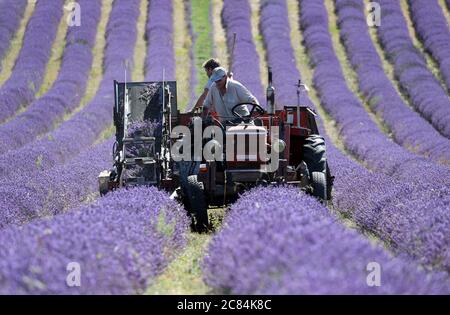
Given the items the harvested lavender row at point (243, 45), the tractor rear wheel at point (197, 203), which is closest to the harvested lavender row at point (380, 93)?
the harvested lavender row at point (243, 45)

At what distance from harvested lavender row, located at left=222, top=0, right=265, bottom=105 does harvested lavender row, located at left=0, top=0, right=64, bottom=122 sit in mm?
6164

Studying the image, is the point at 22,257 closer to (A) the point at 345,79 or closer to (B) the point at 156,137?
(B) the point at 156,137

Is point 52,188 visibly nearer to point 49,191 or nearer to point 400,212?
point 49,191

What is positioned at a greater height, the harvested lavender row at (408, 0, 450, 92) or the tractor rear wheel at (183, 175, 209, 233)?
the harvested lavender row at (408, 0, 450, 92)

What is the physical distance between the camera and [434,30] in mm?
25656

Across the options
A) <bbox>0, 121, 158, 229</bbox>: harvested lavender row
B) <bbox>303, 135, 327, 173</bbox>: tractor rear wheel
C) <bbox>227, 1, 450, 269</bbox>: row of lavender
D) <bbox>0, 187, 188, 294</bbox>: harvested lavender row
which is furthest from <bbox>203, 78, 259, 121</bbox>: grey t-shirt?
<bbox>0, 187, 188, 294</bbox>: harvested lavender row

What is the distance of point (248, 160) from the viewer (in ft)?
28.1

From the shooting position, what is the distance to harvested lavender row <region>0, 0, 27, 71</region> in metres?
27.4

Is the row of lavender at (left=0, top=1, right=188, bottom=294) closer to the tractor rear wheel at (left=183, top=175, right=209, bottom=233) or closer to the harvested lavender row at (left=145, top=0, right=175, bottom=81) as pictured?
the tractor rear wheel at (left=183, top=175, right=209, bottom=233)

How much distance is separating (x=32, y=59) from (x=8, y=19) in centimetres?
407

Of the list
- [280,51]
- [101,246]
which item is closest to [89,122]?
[280,51]

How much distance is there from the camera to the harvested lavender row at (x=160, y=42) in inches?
945

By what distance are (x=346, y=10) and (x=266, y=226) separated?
25.0 meters

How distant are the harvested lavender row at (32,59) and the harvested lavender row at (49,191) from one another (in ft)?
27.3
